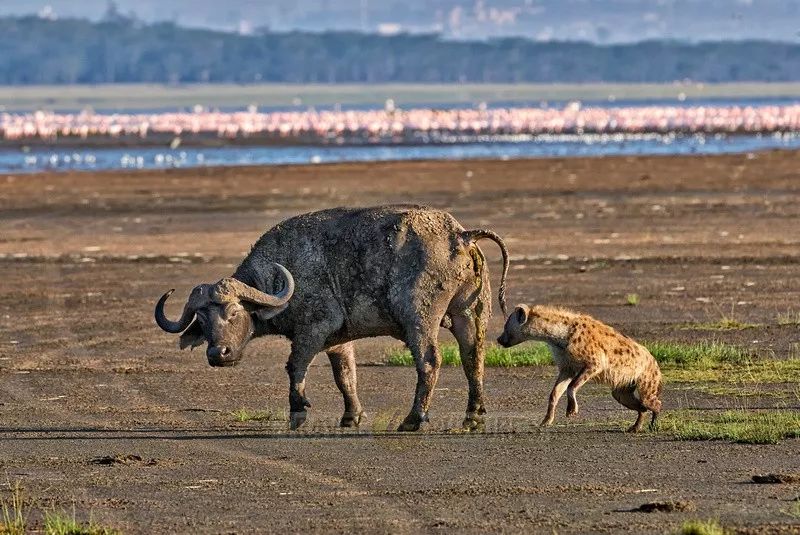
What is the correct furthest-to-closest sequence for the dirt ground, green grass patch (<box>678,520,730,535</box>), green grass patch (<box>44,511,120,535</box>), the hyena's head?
the hyena's head, the dirt ground, green grass patch (<box>44,511,120,535</box>), green grass patch (<box>678,520,730,535</box>)

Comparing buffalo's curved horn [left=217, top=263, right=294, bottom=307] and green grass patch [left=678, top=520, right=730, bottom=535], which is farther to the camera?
buffalo's curved horn [left=217, top=263, right=294, bottom=307]

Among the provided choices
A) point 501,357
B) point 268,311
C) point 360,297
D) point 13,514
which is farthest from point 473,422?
point 13,514

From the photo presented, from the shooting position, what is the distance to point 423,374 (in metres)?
16.1

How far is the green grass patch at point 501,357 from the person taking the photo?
65.8ft

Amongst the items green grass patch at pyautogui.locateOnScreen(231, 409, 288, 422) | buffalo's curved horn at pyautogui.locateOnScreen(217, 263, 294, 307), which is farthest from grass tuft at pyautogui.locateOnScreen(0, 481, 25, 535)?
green grass patch at pyautogui.locateOnScreen(231, 409, 288, 422)

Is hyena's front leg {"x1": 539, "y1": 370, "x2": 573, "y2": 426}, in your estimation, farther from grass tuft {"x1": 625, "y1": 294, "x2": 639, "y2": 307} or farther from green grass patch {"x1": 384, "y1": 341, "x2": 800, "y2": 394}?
grass tuft {"x1": 625, "y1": 294, "x2": 639, "y2": 307}

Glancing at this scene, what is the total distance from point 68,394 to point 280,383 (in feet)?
6.75

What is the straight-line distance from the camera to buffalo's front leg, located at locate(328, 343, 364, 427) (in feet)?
55.1

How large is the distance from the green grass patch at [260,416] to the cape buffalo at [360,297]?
28.1 inches

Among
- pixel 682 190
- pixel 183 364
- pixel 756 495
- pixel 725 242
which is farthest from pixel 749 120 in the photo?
pixel 756 495

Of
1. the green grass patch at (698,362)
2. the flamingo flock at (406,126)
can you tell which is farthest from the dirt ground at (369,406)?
the flamingo flock at (406,126)

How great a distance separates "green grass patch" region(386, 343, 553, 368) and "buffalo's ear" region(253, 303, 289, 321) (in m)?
3.96

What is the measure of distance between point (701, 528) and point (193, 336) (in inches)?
234

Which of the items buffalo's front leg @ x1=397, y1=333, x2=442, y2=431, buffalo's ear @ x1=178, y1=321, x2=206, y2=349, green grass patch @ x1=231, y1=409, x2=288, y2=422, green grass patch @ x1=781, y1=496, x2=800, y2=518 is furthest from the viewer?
green grass patch @ x1=231, y1=409, x2=288, y2=422
